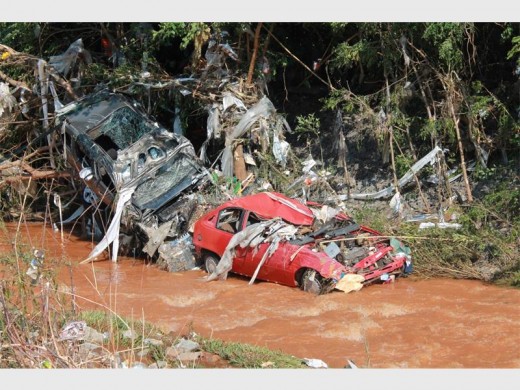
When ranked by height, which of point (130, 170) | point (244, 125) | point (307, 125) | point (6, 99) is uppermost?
point (6, 99)

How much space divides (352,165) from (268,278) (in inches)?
209

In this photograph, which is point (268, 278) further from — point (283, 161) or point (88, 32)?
point (88, 32)

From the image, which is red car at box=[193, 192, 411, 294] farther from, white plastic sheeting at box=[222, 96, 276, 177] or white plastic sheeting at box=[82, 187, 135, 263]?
white plastic sheeting at box=[222, 96, 276, 177]

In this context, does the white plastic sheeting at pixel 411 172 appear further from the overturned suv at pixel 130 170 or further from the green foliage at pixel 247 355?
the green foliage at pixel 247 355

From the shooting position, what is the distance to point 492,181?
16188mm

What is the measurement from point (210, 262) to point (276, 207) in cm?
141

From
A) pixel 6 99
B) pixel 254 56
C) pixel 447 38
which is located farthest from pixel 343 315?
pixel 6 99

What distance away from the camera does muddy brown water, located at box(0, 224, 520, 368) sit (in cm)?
1027

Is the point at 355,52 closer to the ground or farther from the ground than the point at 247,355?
farther from the ground

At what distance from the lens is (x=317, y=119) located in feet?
57.4

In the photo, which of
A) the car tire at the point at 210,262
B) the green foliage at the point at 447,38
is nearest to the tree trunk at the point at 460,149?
the green foliage at the point at 447,38

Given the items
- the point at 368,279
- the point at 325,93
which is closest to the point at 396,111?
the point at 325,93

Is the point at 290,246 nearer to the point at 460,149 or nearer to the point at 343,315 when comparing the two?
the point at 343,315

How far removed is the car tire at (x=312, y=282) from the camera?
1277cm
